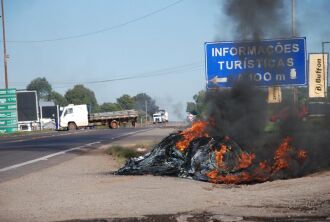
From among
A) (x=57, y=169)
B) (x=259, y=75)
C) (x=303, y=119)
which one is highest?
(x=259, y=75)

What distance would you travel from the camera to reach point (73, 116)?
58375 millimetres

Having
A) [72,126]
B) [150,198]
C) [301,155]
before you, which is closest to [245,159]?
[301,155]

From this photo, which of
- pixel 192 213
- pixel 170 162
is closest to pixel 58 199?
pixel 192 213

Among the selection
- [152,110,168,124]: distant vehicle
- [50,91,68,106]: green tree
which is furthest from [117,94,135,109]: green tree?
[152,110,168,124]: distant vehicle

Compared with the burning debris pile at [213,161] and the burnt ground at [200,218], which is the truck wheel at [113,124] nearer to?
the burning debris pile at [213,161]

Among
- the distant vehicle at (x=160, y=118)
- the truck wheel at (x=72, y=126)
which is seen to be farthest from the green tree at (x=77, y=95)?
the truck wheel at (x=72, y=126)

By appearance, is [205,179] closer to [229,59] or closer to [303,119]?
[303,119]

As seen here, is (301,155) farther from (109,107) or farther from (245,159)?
(109,107)

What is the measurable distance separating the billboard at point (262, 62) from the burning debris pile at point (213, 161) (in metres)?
2.87

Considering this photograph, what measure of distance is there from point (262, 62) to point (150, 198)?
7.09 metres

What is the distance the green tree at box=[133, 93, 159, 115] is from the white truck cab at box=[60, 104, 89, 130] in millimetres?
59953

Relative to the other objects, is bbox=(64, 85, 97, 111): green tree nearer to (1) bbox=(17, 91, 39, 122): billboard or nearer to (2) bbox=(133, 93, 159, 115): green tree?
(2) bbox=(133, 93, 159, 115): green tree

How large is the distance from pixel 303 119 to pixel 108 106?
120774 mm

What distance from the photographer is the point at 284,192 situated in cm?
941
